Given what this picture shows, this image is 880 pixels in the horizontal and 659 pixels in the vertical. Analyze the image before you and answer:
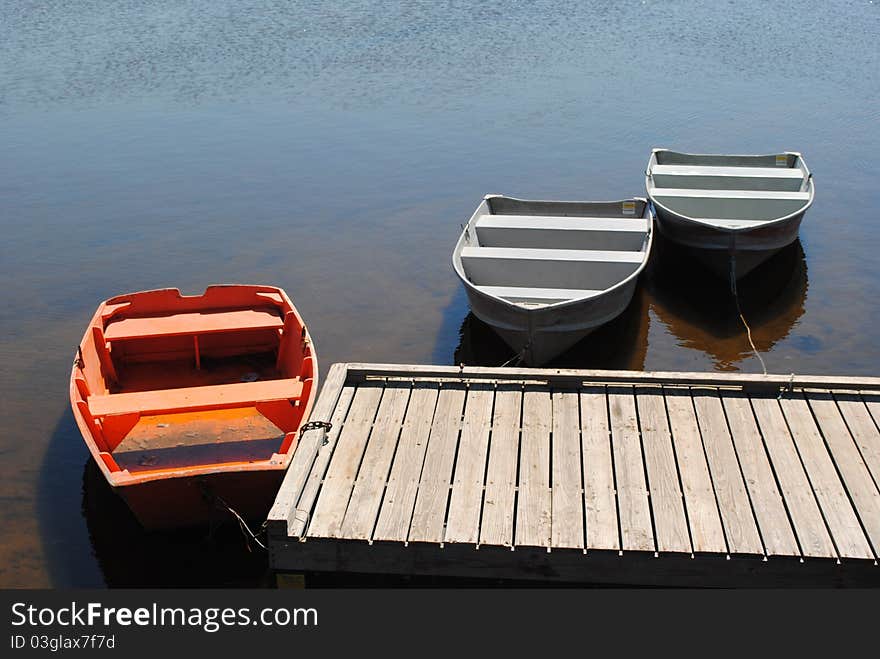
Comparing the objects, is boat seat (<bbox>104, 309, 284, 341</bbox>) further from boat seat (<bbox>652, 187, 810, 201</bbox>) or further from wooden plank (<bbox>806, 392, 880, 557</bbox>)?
boat seat (<bbox>652, 187, 810, 201</bbox>)

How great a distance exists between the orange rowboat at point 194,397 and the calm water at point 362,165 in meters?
0.66

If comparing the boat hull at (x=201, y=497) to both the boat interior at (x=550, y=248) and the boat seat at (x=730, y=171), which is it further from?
the boat seat at (x=730, y=171)

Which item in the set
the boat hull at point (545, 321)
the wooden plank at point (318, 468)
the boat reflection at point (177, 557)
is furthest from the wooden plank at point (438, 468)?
the boat hull at point (545, 321)

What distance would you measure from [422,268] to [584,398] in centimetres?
589

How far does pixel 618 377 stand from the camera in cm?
687

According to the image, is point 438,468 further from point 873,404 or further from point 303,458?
point 873,404

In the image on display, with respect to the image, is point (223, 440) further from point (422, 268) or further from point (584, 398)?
point (422, 268)

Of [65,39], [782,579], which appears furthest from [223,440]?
[65,39]

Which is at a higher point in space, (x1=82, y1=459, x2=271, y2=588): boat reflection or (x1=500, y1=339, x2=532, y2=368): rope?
(x1=500, y1=339, x2=532, y2=368): rope

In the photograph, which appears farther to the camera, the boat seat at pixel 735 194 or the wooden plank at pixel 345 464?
the boat seat at pixel 735 194

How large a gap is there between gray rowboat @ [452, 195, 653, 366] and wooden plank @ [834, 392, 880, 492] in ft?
8.76

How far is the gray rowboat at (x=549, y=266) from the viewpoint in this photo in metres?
8.77

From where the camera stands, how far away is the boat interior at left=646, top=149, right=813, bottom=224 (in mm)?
11980

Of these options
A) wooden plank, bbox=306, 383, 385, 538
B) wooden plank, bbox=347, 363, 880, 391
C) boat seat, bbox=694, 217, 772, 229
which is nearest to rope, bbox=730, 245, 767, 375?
boat seat, bbox=694, 217, 772, 229
